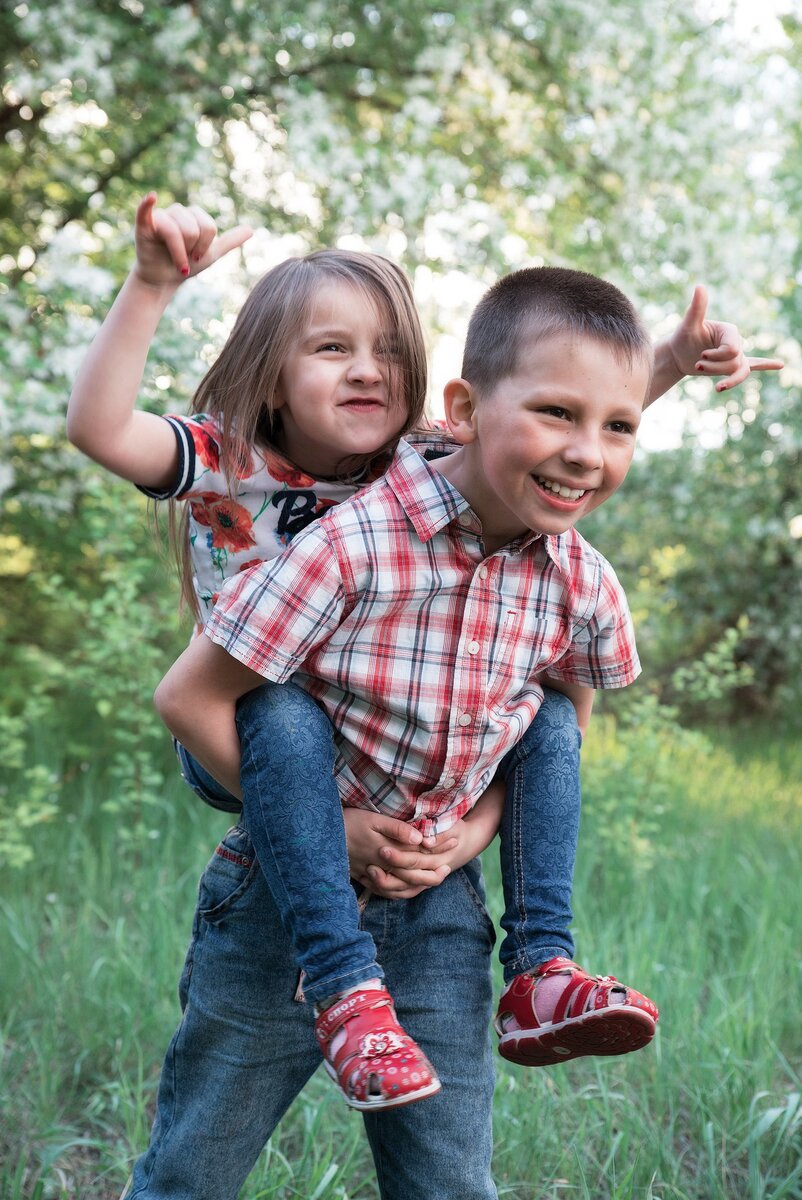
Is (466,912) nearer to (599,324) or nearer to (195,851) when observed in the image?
(599,324)

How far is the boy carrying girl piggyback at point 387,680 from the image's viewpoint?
1394 mm

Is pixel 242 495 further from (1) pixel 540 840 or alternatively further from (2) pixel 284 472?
(1) pixel 540 840

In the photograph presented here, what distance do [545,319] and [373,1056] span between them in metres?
0.88

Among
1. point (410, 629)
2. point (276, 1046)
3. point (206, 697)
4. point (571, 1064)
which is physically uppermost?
point (410, 629)

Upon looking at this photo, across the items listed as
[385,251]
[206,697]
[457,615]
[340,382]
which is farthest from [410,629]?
[385,251]

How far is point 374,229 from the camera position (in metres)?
4.59

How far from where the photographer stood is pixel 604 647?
1645 millimetres

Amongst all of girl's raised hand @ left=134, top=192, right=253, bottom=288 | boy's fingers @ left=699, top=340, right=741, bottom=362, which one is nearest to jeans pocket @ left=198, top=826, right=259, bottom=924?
girl's raised hand @ left=134, top=192, right=253, bottom=288

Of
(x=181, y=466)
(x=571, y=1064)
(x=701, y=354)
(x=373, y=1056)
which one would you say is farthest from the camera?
(x=571, y=1064)

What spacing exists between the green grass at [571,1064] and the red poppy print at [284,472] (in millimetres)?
1237

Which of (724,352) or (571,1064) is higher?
(724,352)

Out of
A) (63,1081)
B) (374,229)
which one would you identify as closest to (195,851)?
(63,1081)

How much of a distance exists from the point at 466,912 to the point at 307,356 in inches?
32.4

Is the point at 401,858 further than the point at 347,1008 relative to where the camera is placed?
Yes
